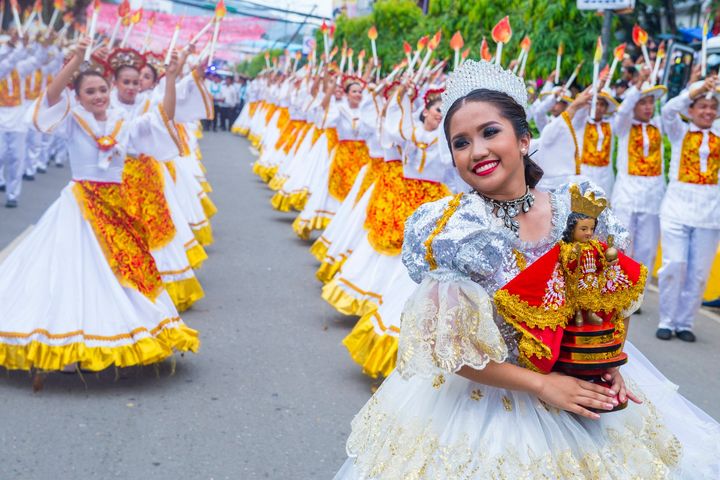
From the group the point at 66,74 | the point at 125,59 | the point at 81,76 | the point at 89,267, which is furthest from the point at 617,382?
the point at 125,59

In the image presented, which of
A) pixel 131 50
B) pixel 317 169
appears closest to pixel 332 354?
pixel 131 50

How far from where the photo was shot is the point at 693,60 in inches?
583

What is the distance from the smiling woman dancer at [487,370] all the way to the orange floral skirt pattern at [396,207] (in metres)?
3.61

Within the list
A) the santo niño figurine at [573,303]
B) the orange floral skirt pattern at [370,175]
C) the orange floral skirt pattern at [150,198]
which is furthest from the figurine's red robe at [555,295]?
the orange floral skirt pattern at [370,175]

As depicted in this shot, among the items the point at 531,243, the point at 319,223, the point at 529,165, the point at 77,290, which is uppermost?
the point at 529,165

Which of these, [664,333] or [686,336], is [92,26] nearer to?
[664,333]

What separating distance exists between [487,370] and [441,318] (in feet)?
0.56

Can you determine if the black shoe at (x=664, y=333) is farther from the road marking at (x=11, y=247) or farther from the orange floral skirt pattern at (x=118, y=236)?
the road marking at (x=11, y=247)

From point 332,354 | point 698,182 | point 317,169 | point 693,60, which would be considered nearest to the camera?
point 332,354

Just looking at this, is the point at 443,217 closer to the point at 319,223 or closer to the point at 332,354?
the point at 332,354

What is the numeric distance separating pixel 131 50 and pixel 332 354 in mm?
2324

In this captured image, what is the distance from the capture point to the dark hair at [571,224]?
2.41m

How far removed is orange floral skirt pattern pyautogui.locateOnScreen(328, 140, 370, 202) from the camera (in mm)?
10141

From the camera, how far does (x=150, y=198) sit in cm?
716
